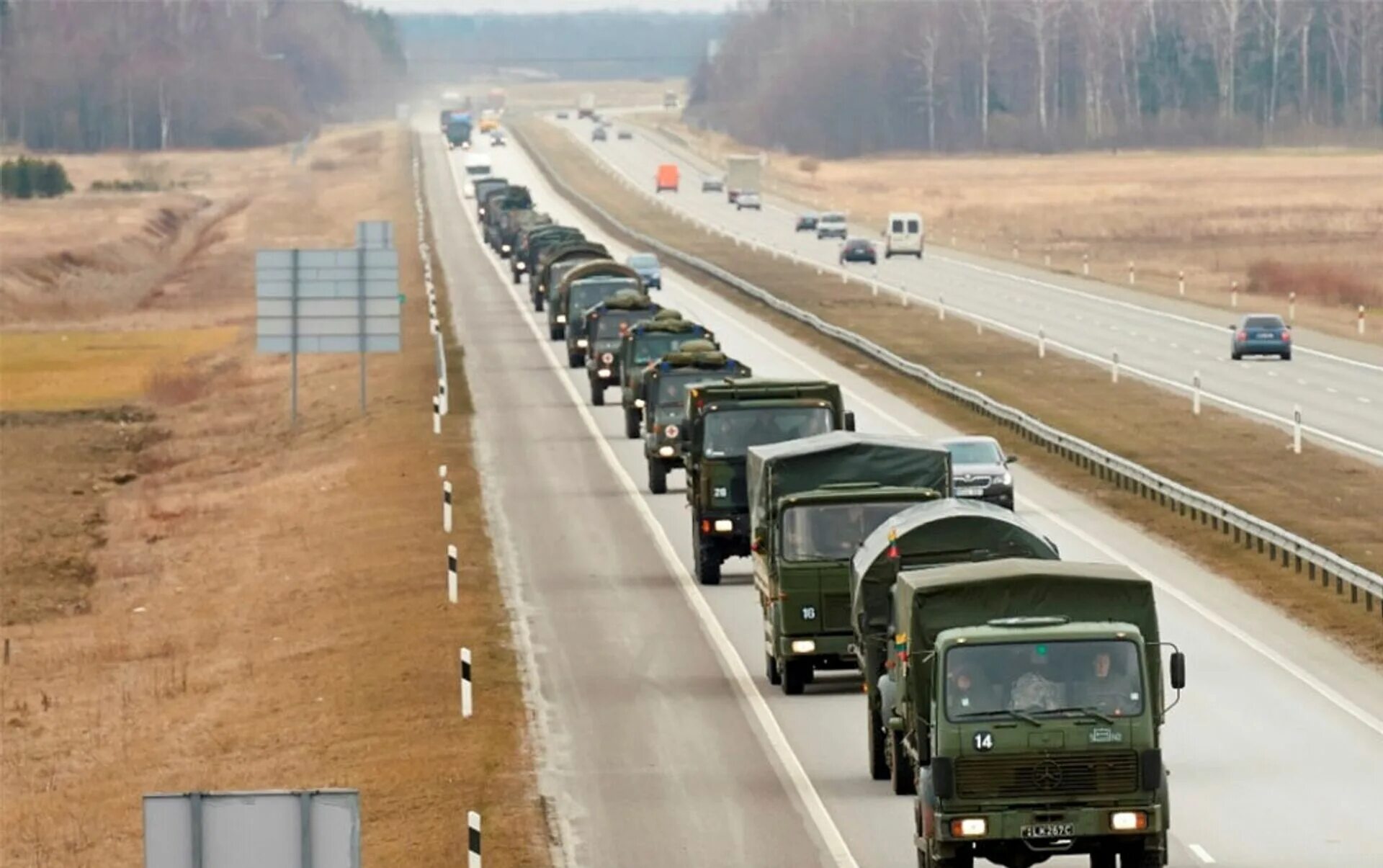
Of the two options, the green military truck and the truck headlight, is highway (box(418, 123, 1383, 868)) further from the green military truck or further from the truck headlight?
the truck headlight

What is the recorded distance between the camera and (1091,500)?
4572 centimetres

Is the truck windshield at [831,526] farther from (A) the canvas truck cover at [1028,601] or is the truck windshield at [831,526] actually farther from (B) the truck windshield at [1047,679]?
(B) the truck windshield at [1047,679]

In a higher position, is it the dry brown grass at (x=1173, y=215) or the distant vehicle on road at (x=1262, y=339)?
the dry brown grass at (x=1173, y=215)

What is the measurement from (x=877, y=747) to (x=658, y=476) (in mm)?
23178

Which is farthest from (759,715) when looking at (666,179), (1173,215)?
(666,179)

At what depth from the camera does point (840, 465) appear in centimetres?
3169

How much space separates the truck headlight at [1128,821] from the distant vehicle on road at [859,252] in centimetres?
9418

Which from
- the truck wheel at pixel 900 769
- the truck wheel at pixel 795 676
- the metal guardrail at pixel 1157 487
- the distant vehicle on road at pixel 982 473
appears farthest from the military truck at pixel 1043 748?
the distant vehicle on road at pixel 982 473

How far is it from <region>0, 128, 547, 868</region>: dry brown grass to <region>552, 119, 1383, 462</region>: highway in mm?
16712

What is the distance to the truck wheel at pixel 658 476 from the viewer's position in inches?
1848

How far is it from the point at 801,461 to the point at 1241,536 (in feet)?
36.6

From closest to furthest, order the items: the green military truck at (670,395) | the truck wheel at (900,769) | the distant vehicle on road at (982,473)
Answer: the truck wheel at (900,769)
the distant vehicle on road at (982,473)
the green military truck at (670,395)

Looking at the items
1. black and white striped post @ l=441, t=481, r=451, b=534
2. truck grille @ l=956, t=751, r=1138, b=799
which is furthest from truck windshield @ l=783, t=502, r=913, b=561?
black and white striped post @ l=441, t=481, r=451, b=534

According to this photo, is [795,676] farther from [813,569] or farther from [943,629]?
[943,629]
